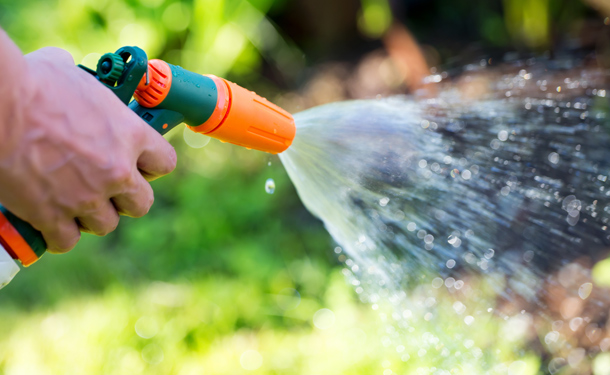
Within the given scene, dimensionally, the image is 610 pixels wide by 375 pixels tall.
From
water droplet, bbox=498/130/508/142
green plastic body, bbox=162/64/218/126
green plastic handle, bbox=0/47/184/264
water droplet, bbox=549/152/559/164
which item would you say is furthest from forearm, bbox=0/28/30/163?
water droplet, bbox=549/152/559/164

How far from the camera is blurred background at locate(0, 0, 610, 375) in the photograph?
152 cm


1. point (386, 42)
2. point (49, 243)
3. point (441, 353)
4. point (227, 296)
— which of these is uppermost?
point (49, 243)

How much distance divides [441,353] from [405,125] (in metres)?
0.71

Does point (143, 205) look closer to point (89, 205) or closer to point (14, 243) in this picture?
point (89, 205)

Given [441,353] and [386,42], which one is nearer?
[441,353]

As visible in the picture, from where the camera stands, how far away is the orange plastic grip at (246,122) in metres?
0.92

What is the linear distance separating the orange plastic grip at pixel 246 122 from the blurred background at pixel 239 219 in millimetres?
767

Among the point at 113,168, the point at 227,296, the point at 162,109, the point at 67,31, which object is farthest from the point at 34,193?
the point at 67,31

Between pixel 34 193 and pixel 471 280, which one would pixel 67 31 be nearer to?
pixel 34 193

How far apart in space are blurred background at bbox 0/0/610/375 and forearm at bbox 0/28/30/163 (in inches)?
40.0

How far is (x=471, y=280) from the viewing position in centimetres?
166

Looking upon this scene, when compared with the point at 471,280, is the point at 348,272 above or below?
above

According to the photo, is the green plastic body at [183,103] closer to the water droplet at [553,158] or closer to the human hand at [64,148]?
the human hand at [64,148]

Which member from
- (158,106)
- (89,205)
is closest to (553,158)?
(158,106)
